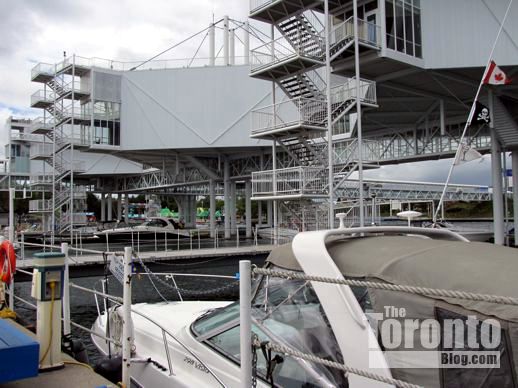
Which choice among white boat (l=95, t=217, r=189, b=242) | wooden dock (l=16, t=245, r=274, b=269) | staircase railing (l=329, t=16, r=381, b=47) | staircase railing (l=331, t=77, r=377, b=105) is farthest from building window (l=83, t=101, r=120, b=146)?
staircase railing (l=329, t=16, r=381, b=47)

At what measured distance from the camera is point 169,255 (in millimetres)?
21797

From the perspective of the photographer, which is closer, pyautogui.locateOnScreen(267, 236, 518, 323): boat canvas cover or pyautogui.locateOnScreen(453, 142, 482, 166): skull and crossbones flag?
pyautogui.locateOnScreen(267, 236, 518, 323): boat canvas cover

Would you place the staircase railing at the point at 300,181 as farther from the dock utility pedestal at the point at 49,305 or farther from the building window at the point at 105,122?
the building window at the point at 105,122

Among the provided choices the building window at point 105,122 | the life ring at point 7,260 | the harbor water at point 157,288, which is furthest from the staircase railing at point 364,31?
the building window at point 105,122

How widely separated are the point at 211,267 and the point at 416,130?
2034cm

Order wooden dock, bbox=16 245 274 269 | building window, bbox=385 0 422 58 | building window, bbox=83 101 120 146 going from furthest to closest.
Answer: building window, bbox=83 101 120 146, building window, bbox=385 0 422 58, wooden dock, bbox=16 245 274 269

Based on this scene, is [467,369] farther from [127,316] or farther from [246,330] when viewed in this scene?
[127,316]

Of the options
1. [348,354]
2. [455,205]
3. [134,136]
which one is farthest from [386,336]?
[455,205]

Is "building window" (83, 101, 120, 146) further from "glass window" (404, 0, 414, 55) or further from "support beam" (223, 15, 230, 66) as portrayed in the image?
"glass window" (404, 0, 414, 55)

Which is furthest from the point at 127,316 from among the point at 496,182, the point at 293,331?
the point at 496,182

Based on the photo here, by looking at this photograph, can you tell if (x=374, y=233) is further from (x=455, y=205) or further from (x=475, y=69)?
(x=455, y=205)

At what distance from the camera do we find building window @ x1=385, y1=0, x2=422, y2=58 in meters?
22.1

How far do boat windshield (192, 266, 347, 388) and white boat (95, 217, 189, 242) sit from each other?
94.2 feet

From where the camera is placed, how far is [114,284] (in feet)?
59.6
